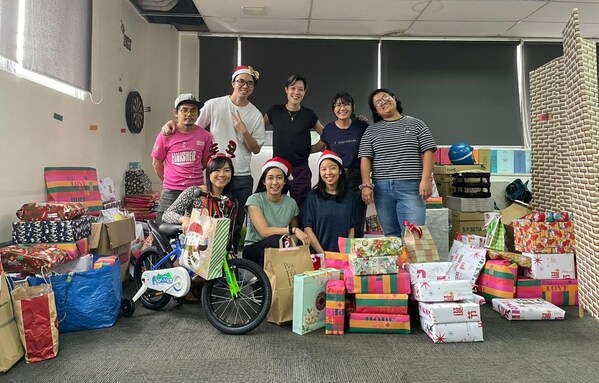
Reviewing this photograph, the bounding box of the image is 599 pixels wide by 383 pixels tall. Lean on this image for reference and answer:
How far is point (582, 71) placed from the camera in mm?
2367

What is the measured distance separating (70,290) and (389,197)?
198 cm

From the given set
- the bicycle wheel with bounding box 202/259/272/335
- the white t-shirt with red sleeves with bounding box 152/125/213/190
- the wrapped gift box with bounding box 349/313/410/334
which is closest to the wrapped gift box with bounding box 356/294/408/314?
the wrapped gift box with bounding box 349/313/410/334

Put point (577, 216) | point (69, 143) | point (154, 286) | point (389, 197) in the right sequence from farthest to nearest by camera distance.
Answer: point (69, 143)
point (389, 197)
point (577, 216)
point (154, 286)

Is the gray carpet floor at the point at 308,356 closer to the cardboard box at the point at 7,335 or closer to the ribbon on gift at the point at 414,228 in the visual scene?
the cardboard box at the point at 7,335

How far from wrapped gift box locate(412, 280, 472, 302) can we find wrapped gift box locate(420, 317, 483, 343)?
5.3 inches

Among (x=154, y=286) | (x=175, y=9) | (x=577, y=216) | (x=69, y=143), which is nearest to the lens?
(x=154, y=286)

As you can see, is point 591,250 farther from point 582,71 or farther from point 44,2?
point 44,2

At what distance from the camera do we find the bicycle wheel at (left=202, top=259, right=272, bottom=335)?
210 centimetres

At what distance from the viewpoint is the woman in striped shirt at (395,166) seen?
2.62 m

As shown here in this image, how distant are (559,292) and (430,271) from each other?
117 centimetres

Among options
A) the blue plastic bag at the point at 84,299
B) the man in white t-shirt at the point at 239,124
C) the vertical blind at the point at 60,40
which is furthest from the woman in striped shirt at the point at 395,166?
the vertical blind at the point at 60,40

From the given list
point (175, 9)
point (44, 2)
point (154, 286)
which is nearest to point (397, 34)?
point (175, 9)

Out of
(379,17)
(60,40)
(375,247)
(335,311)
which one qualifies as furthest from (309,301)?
(379,17)

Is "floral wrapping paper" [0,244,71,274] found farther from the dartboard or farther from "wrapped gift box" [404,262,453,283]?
the dartboard
